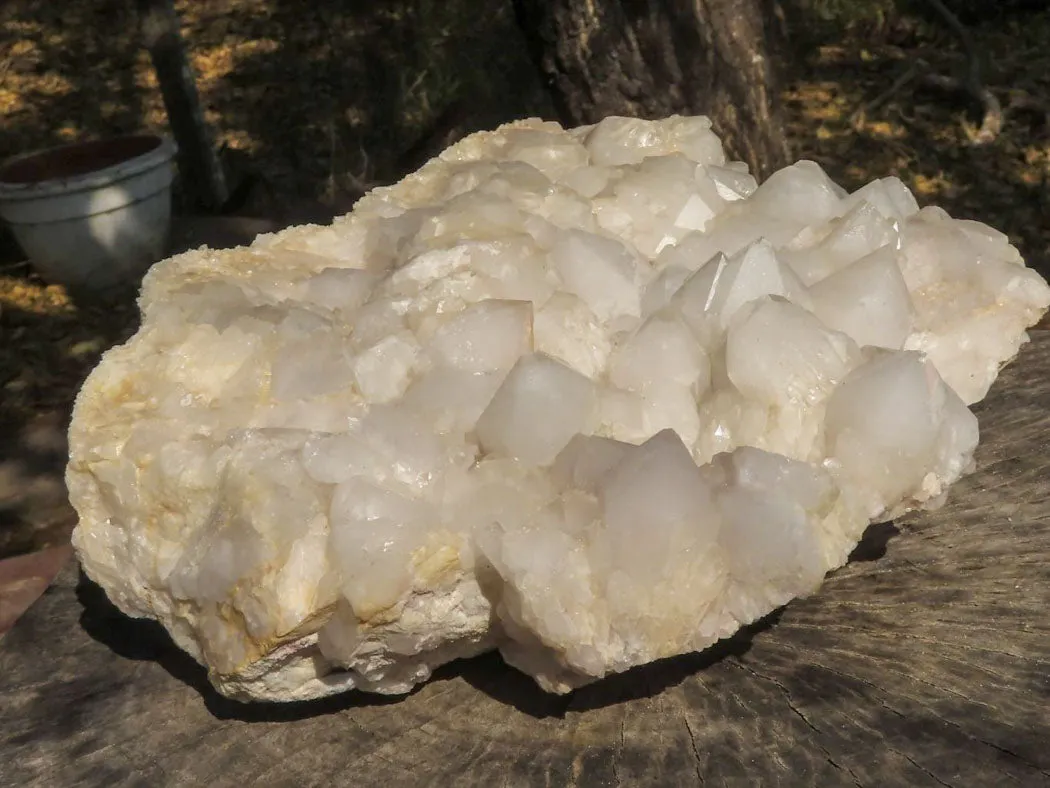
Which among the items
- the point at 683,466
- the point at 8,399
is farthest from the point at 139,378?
the point at 8,399

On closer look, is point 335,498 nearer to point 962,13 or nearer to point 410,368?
point 410,368

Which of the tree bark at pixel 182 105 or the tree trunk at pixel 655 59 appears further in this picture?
the tree bark at pixel 182 105

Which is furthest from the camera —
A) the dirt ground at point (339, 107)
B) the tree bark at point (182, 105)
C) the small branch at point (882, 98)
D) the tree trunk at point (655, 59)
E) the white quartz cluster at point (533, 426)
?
the small branch at point (882, 98)

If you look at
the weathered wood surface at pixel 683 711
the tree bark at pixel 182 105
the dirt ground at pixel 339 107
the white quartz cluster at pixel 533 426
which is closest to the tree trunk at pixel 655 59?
the white quartz cluster at pixel 533 426

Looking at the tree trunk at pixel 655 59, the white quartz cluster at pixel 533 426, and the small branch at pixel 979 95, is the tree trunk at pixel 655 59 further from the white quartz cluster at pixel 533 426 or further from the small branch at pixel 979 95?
the small branch at pixel 979 95

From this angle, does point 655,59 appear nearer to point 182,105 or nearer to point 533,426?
point 533,426

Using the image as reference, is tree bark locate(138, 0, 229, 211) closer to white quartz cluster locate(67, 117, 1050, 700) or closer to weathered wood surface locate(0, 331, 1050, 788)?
white quartz cluster locate(67, 117, 1050, 700)
